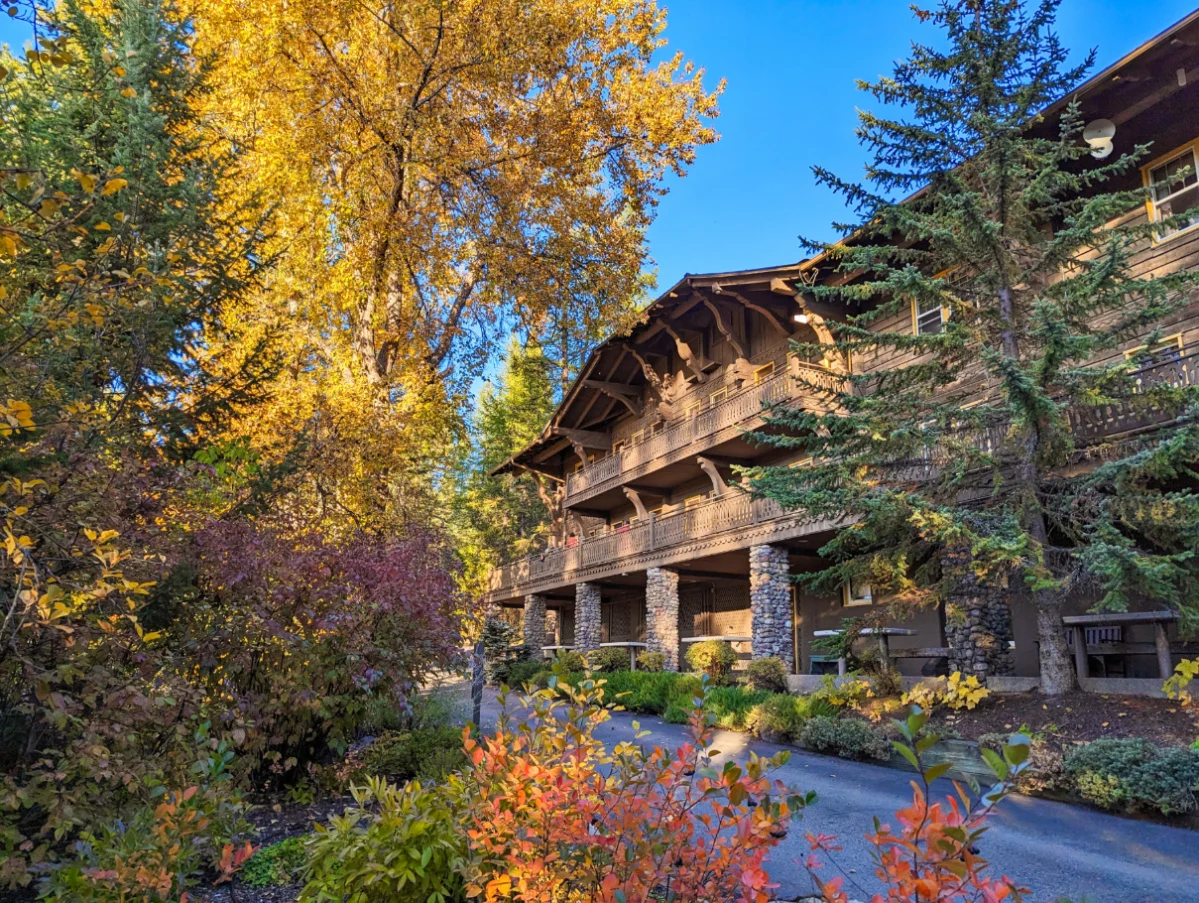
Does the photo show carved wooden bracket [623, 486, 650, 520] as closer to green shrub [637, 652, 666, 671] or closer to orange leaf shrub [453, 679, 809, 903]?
green shrub [637, 652, 666, 671]

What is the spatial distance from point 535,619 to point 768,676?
17.0m

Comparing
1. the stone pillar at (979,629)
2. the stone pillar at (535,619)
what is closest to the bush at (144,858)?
the stone pillar at (979,629)

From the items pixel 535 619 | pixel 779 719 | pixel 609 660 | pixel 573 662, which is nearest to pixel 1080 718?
pixel 779 719

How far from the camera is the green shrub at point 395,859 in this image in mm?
3635

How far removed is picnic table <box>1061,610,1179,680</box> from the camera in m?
10.4

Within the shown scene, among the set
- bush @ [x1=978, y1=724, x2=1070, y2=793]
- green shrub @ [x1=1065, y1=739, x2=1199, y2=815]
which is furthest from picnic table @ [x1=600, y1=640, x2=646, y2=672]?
green shrub @ [x1=1065, y1=739, x2=1199, y2=815]

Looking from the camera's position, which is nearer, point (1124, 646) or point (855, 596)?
point (1124, 646)

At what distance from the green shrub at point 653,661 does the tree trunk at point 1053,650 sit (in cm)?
1108

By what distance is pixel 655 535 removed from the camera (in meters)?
22.4

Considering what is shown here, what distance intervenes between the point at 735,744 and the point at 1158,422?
826 cm

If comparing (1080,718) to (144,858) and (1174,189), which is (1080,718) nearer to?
(1174,189)

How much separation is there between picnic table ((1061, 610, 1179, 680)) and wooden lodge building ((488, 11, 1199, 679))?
4 cm

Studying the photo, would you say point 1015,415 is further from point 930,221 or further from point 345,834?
point 345,834

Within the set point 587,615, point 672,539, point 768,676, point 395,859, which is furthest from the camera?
point 587,615
